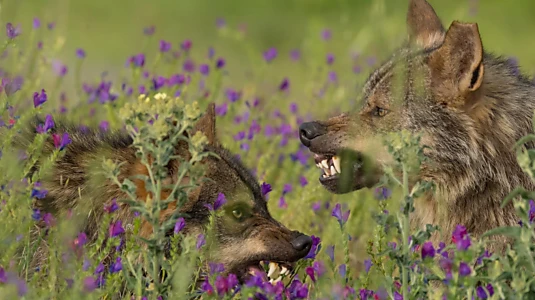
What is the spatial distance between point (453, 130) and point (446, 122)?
6 centimetres

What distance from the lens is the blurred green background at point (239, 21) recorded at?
1213 centimetres

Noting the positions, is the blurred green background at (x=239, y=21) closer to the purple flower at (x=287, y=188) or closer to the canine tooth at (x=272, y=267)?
the purple flower at (x=287, y=188)

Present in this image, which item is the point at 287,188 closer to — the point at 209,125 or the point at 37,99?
the point at 209,125

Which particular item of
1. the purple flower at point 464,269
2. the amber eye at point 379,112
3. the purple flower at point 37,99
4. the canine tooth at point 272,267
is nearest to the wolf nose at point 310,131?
the amber eye at point 379,112

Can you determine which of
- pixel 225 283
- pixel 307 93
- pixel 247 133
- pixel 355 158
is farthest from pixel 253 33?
pixel 225 283

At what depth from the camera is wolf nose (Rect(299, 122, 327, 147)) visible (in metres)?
5.42

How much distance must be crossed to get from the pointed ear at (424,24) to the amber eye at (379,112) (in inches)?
29.2

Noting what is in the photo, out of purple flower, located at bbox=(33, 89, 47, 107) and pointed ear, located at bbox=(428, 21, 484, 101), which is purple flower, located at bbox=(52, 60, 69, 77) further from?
pointed ear, located at bbox=(428, 21, 484, 101)

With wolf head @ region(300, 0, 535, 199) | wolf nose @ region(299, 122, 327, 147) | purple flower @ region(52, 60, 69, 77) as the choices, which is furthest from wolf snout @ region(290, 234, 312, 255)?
purple flower @ region(52, 60, 69, 77)

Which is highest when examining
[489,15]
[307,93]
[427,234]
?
[427,234]

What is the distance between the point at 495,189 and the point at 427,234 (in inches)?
72.5

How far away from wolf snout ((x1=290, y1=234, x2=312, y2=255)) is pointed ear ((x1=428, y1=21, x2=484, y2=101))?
1214mm

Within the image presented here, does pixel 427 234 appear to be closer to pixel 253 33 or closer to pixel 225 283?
pixel 225 283

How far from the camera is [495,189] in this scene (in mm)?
5113
